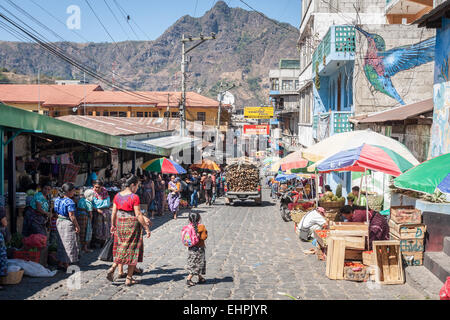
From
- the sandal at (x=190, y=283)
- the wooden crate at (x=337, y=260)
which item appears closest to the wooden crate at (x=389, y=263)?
the wooden crate at (x=337, y=260)

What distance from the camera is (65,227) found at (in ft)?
26.6

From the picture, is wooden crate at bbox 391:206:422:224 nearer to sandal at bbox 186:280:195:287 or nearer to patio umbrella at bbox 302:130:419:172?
patio umbrella at bbox 302:130:419:172

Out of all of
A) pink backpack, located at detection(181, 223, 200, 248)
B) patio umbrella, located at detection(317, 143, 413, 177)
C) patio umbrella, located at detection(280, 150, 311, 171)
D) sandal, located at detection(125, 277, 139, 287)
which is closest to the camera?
sandal, located at detection(125, 277, 139, 287)

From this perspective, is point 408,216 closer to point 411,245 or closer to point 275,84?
point 411,245

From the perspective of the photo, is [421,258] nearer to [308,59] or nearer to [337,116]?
[337,116]

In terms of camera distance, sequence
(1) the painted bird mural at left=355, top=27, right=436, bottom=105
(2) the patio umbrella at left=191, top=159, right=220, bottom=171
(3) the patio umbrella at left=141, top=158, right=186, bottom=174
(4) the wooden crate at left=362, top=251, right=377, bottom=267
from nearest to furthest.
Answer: (4) the wooden crate at left=362, top=251, right=377, bottom=267 → (3) the patio umbrella at left=141, top=158, right=186, bottom=174 → (1) the painted bird mural at left=355, top=27, right=436, bottom=105 → (2) the patio umbrella at left=191, top=159, right=220, bottom=171

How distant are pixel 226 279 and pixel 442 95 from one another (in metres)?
6.41

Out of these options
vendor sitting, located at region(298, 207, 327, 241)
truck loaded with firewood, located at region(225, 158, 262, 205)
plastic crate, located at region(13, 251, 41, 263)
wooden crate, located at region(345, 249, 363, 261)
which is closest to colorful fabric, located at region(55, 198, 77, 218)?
plastic crate, located at region(13, 251, 41, 263)

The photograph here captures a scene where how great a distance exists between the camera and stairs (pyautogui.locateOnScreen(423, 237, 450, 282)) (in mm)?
7211

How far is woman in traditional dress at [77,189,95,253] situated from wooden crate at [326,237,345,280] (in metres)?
5.04

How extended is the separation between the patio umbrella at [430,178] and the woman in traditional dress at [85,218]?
20.4ft

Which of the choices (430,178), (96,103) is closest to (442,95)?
(430,178)

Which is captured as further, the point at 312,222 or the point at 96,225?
the point at 312,222

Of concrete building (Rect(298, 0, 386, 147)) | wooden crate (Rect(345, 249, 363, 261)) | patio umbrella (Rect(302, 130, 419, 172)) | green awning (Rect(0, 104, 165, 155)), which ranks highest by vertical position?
concrete building (Rect(298, 0, 386, 147))
